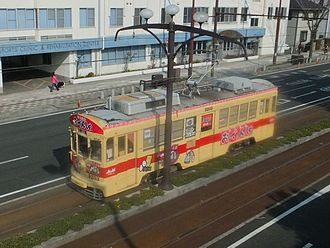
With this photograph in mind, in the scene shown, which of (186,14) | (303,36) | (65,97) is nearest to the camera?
(65,97)

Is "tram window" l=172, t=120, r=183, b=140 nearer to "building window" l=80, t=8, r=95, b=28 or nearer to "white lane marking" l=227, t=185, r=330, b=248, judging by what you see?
"white lane marking" l=227, t=185, r=330, b=248

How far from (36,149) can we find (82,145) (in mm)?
7445

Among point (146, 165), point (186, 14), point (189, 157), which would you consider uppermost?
point (186, 14)

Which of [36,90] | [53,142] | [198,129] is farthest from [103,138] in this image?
[36,90]

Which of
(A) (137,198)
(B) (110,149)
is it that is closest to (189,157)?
(A) (137,198)

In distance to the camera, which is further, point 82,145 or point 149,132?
point 149,132

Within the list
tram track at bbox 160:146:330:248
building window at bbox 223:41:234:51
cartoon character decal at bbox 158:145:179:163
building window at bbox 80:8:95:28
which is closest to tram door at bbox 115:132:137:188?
cartoon character decal at bbox 158:145:179:163

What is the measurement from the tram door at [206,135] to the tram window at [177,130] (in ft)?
4.48

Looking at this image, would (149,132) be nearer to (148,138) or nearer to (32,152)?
(148,138)

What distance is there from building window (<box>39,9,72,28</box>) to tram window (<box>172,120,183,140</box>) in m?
25.3

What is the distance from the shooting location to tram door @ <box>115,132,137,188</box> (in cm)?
1728

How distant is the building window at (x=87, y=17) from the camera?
4344 cm

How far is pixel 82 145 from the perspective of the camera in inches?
691

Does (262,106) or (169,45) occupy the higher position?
(169,45)
